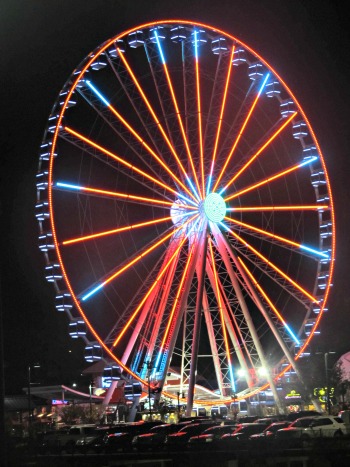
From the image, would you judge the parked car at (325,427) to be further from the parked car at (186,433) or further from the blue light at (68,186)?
the blue light at (68,186)

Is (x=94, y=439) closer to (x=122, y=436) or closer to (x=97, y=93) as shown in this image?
(x=122, y=436)

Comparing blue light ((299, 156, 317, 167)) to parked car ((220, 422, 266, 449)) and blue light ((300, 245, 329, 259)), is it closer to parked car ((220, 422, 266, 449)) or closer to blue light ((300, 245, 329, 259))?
blue light ((300, 245, 329, 259))

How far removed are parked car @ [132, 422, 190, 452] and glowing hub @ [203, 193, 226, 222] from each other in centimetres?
1108

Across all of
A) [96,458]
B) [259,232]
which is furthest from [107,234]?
[96,458]

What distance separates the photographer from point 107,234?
147 feet

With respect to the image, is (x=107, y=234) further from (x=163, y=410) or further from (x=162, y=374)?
(x=163, y=410)

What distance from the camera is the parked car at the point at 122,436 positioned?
117 ft

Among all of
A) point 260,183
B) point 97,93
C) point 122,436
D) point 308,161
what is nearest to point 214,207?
point 260,183

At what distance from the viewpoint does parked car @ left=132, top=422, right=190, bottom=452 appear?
35000 millimetres

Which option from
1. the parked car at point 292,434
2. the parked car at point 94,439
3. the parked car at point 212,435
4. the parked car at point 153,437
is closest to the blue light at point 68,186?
the parked car at point 94,439

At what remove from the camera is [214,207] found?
156 feet

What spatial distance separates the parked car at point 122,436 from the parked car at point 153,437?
34 cm

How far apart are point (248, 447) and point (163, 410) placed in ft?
84.3

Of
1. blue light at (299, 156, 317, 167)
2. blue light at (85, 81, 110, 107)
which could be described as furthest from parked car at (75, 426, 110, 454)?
blue light at (299, 156, 317, 167)
